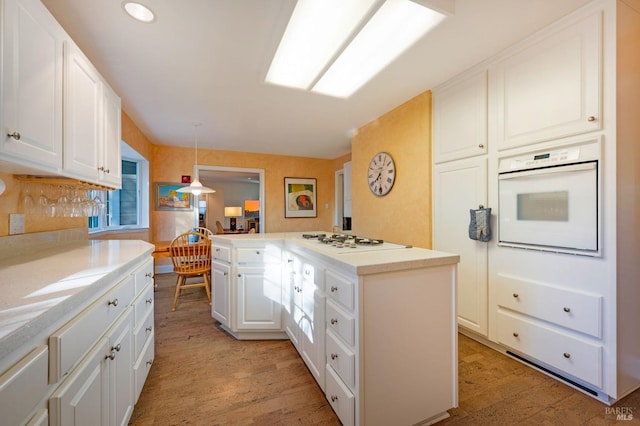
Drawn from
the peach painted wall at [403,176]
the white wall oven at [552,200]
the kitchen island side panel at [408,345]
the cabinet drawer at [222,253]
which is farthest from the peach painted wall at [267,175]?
the kitchen island side panel at [408,345]

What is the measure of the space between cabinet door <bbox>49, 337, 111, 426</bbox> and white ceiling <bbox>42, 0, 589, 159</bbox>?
6.19ft

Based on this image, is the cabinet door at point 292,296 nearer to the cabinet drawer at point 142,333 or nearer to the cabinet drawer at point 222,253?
the cabinet drawer at point 222,253

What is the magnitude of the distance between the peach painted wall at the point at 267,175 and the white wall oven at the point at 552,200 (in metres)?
4.27

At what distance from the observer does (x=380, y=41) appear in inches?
68.8

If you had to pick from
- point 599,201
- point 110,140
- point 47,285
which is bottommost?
point 47,285

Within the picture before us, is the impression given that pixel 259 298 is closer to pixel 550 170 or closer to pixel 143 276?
pixel 143 276

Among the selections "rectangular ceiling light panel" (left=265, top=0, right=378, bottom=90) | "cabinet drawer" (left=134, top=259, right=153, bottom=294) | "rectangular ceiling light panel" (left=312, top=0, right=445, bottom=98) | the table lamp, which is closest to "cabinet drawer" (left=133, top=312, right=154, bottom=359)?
"cabinet drawer" (left=134, top=259, right=153, bottom=294)

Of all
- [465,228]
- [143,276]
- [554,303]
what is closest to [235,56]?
[143,276]

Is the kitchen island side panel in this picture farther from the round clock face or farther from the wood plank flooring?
the round clock face

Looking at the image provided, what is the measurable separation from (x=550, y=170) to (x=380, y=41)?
1.45m

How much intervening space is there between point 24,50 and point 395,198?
120 inches

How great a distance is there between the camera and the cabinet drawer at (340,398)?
1.25 m

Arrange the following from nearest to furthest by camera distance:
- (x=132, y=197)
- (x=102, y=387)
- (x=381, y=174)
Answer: (x=102, y=387) → (x=381, y=174) → (x=132, y=197)

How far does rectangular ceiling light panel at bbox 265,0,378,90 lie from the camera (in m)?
1.42
